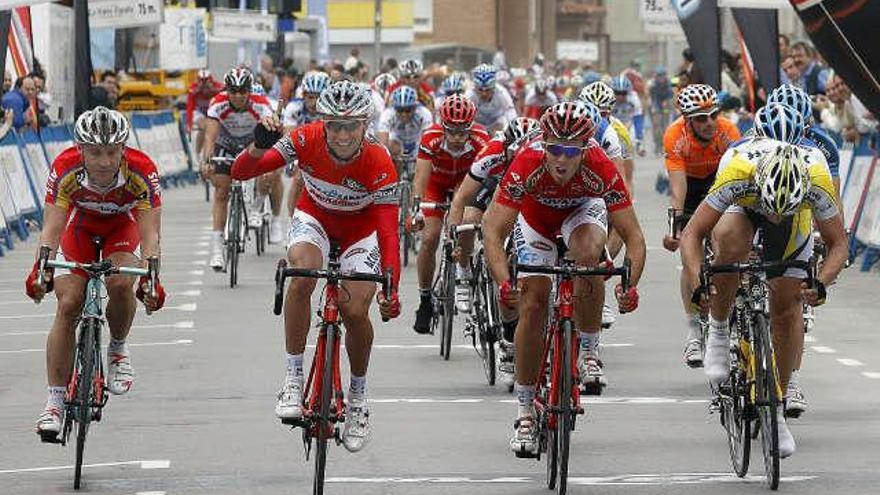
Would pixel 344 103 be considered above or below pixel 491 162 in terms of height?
above

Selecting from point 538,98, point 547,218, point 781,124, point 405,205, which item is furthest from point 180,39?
point 781,124

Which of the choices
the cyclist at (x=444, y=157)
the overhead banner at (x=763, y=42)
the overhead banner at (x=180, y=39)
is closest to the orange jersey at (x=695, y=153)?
the cyclist at (x=444, y=157)

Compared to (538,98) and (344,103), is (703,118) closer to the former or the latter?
(344,103)

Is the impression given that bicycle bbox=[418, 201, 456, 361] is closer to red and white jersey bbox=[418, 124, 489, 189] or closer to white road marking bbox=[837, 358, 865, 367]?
red and white jersey bbox=[418, 124, 489, 189]

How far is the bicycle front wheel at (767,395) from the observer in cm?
1136

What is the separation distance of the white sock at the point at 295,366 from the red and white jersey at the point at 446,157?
23.0 feet

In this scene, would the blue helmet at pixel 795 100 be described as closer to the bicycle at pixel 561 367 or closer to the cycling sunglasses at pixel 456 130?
the bicycle at pixel 561 367

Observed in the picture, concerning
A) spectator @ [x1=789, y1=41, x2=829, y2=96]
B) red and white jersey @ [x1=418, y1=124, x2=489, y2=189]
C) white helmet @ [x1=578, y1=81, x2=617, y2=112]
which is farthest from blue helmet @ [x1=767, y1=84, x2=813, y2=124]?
spectator @ [x1=789, y1=41, x2=829, y2=96]

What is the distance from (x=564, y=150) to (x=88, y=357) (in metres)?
2.43

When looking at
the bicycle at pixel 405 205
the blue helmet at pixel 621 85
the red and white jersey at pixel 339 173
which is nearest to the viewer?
the red and white jersey at pixel 339 173

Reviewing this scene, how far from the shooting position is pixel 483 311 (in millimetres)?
16500

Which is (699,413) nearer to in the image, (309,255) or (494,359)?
(494,359)

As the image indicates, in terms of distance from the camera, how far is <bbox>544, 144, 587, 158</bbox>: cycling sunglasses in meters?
11.9

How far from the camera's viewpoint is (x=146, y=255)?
12297mm
